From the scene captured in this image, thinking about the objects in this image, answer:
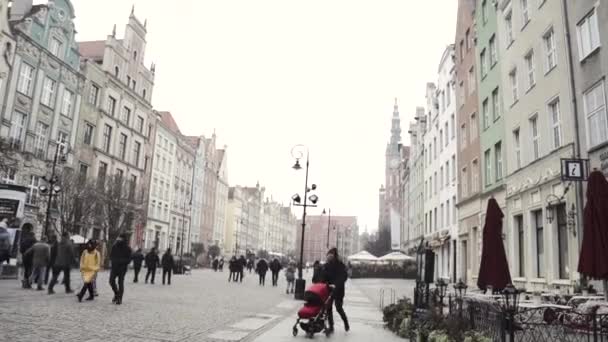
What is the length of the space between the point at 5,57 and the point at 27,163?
25.8 ft

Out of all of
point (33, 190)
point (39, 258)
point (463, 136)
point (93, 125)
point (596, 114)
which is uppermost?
point (93, 125)

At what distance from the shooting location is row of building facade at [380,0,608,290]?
51.3ft

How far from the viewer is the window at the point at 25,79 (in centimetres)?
3544

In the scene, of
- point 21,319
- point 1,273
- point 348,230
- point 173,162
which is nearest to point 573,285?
point 21,319

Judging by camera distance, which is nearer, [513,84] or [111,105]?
[513,84]

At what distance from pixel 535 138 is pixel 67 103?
3766cm

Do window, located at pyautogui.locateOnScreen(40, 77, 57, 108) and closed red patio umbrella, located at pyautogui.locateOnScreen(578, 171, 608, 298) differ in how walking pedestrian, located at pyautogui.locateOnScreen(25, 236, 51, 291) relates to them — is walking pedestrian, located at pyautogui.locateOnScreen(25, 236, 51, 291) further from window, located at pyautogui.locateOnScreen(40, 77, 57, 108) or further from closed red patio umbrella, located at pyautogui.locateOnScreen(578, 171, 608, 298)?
window, located at pyautogui.locateOnScreen(40, 77, 57, 108)

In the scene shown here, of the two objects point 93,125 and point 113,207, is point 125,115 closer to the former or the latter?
point 93,125

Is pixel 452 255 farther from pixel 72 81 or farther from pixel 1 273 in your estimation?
pixel 72 81

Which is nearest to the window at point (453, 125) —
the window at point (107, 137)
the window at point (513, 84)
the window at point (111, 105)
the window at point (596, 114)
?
the window at point (513, 84)

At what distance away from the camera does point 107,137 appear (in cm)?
4950

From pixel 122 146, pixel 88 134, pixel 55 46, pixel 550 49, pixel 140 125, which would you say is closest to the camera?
pixel 550 49

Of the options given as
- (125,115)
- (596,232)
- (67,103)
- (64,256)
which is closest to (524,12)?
(596,232)

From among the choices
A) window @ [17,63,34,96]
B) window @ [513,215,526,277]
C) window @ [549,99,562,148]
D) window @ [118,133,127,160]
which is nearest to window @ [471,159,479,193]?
window @ [513,215,526,277]
